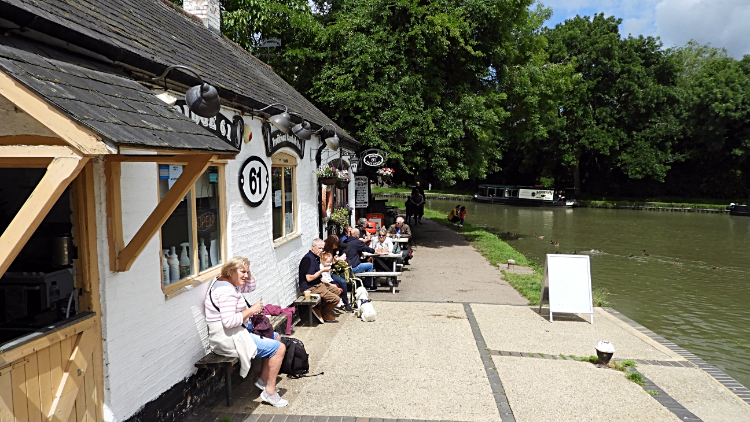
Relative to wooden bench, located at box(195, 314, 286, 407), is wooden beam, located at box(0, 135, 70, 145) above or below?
above

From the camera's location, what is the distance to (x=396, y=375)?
231 inches

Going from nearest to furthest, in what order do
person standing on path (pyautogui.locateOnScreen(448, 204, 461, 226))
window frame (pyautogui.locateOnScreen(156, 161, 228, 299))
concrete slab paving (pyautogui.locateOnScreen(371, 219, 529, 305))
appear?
window frame (pyautogui.locateOnScreen(156, 161, 228, 299)) → concrete slab paving (pyautogui.locateOnScreen(371, 219, 529, 305)) → person standing on path (pyautogui.locateOnScreen(448, 204, 461, 226))

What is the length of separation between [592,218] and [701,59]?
31.0 m

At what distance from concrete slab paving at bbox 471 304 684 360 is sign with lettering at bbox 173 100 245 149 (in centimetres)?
438

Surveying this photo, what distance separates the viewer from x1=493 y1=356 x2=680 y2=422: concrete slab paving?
16.3 ft

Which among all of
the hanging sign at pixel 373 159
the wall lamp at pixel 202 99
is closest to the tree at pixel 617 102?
the hanging sign at pixel 373 159

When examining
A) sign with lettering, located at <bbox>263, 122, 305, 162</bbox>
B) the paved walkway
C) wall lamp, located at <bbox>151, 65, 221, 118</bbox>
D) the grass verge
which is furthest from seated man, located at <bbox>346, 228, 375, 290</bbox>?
wall lamp, located at <bbox>151, 65, 221, 118</bbox>

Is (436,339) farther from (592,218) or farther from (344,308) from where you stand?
(592,218)

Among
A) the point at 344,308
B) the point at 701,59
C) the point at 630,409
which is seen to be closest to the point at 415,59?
the point at 344,308

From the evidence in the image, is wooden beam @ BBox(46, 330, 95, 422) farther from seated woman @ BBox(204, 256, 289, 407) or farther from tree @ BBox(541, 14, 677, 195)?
tree @ BBox(541, 14, 677, 195)

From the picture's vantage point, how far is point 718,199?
41.1 metres

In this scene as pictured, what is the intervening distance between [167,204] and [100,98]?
85cm

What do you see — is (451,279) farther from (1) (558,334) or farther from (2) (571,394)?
(2) (571,394)

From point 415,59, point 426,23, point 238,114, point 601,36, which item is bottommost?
point 238,114
